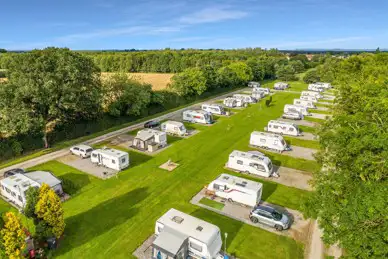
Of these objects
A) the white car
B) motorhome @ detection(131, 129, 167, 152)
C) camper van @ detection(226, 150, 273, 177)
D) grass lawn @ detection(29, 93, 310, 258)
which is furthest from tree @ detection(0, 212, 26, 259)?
camper van @ detection(226, 150, 273, 177)

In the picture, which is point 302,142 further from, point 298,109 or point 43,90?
point 43,90

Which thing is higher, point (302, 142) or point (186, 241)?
point (186, 241)

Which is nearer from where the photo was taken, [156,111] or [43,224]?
[43,224]

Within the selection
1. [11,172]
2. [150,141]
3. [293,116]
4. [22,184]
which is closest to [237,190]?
[150,141]

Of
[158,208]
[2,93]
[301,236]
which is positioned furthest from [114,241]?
[2,93]

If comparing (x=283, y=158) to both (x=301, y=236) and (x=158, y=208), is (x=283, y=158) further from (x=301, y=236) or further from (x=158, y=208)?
(x=158, y=208)

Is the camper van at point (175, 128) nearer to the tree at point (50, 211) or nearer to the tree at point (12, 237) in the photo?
the tree at point (50, 211)
